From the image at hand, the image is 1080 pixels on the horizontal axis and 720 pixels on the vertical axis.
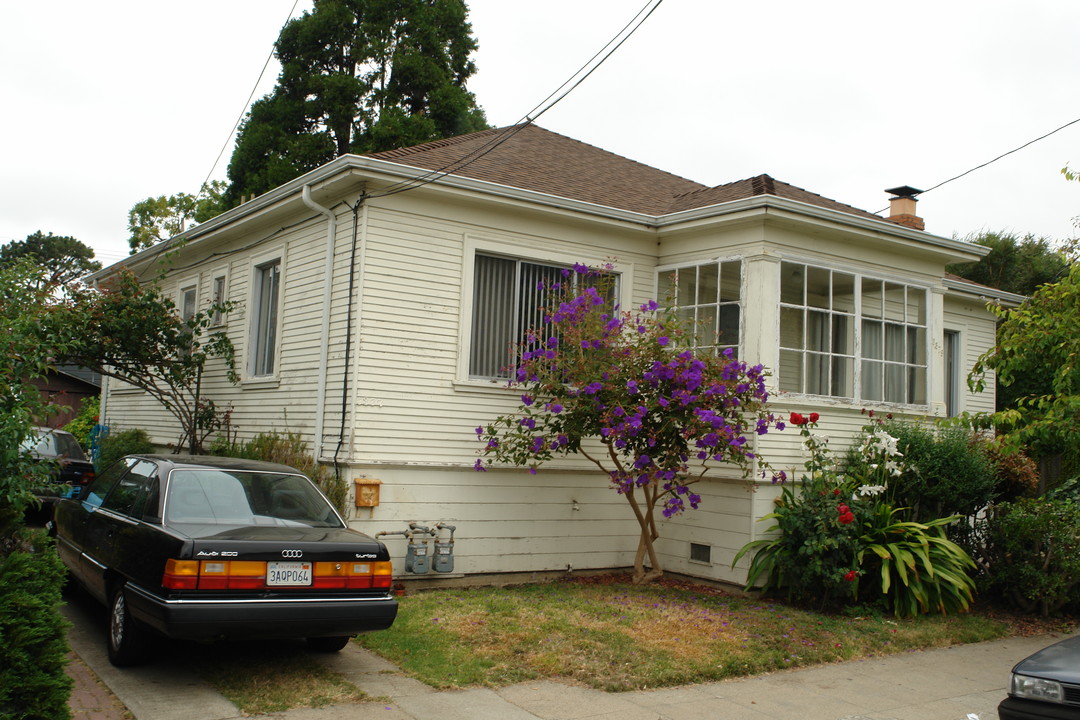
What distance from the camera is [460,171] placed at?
10344 mm

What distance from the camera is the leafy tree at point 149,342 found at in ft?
38.9

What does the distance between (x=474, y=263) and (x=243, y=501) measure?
14.7 feet

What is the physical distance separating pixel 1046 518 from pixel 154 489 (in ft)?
27.2

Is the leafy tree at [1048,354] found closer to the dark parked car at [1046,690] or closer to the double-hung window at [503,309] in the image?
the dark parked car at [1046,690]

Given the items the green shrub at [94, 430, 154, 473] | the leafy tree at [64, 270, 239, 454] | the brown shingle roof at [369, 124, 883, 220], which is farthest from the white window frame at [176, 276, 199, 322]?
the brown shingle roof at [369, 124, 883, 220]

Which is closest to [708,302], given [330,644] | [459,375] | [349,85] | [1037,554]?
[459,375]

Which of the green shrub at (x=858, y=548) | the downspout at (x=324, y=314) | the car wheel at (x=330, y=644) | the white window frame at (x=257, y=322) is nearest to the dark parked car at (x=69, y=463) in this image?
the white window frame at (x=257, y=322)

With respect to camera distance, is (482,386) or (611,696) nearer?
(611,696)

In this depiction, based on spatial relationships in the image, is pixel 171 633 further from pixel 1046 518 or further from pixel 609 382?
pixel 1046 518

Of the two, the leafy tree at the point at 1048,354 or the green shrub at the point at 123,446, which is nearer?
the leafy tree at the point at 1048,354

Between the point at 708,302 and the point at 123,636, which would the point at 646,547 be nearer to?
the point at 708,302

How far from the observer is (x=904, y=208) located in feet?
44.1

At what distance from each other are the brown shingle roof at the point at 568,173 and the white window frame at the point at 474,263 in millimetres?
721

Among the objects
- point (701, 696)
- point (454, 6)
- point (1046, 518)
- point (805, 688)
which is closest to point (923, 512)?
point (1046, 518)
